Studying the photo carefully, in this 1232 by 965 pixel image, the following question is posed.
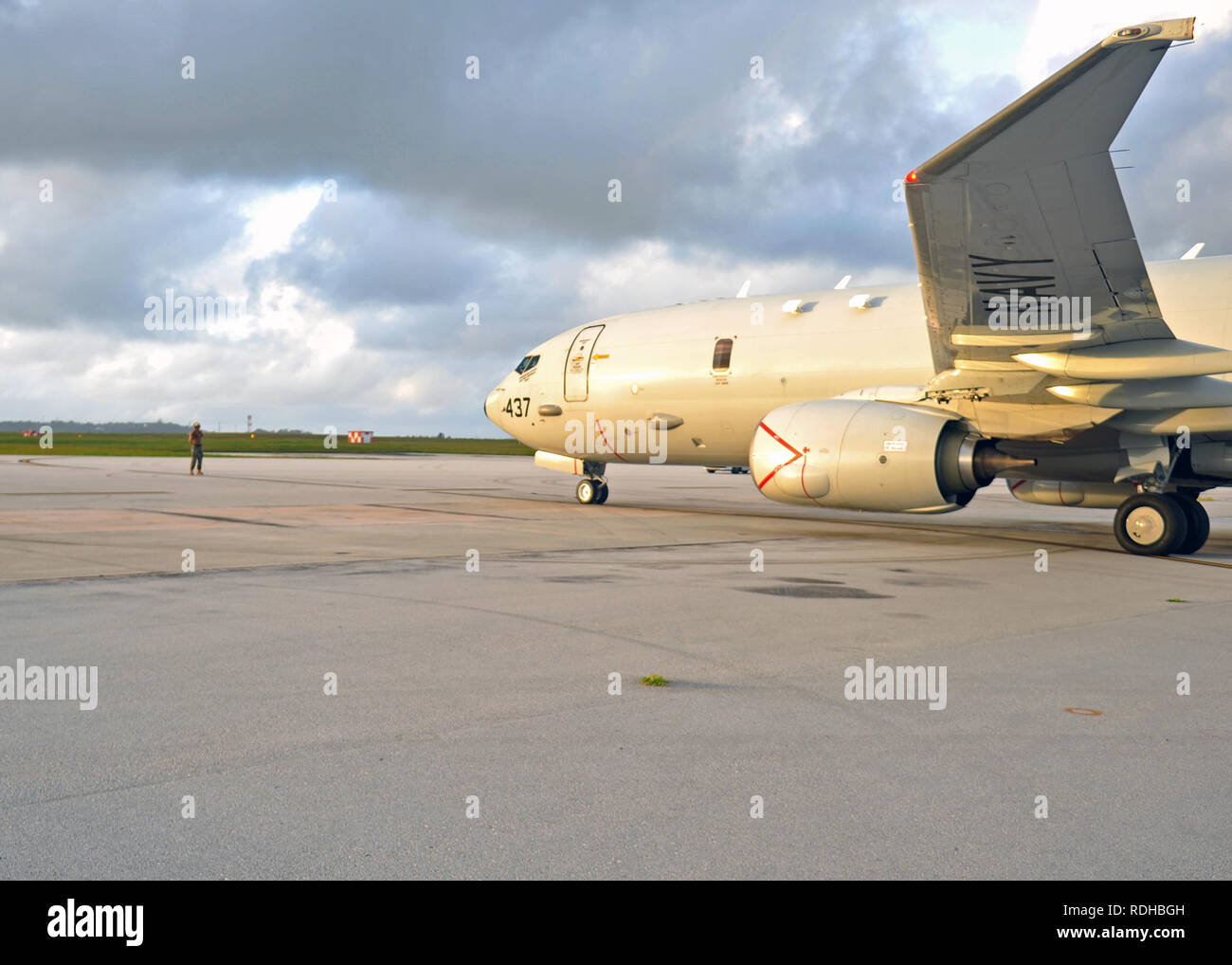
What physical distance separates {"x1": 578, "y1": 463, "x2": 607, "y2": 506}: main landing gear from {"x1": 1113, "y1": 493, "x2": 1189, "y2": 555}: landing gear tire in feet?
37.3

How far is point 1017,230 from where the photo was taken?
10156 millimetres

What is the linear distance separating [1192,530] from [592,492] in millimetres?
12400

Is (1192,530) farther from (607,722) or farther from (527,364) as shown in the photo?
(527,364)

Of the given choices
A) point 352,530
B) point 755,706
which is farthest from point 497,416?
point 755,706

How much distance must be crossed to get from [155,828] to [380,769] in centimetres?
92

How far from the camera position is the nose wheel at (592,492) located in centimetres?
2175

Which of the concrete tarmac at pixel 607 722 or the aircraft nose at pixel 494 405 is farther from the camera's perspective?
the aircraft nose at pixel 494 405

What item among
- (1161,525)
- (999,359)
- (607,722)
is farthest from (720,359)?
(607,722)

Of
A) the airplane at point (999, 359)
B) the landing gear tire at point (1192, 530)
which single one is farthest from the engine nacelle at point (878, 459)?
the landing gear tire at point (1192, 530)

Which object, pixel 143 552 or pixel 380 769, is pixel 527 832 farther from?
pixel 143 552

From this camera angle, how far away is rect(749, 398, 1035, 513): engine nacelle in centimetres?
1302

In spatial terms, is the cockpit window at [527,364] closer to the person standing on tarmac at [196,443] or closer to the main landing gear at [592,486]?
the main landing gear at [592,486]

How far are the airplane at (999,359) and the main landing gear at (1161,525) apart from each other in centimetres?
3

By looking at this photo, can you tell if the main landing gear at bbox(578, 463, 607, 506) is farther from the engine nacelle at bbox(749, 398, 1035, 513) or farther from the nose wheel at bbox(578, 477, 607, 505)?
the engine nacelle at bbox(749, 398, 1035, 513)
